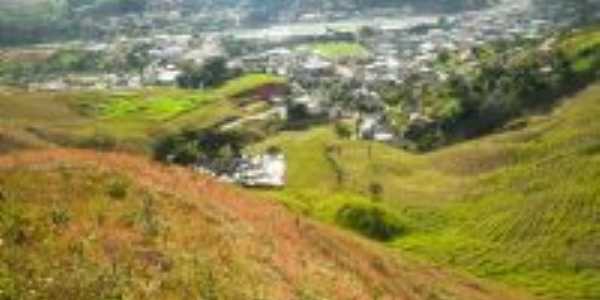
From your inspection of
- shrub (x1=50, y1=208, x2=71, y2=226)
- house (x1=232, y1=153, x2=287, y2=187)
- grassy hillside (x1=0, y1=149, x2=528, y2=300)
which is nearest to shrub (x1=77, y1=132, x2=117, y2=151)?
house (x1=232, y1=153, x2=287, y2=187)

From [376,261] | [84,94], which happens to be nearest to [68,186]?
[376,261]

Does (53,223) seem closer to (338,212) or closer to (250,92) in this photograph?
(338,212)

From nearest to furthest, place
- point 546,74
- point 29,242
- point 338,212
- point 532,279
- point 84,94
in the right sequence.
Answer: point 29,242 → point 532,279 → point 338,212 → point 546,74 → point 84,94

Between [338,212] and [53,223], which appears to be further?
[338,212]

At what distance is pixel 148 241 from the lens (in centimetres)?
2808

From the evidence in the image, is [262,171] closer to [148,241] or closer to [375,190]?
[375,190]

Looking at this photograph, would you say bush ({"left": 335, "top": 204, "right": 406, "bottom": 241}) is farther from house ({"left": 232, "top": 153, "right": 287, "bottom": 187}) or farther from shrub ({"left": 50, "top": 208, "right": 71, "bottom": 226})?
shrub ({"left": 50, "top": 208, "right": 71, "bottom": 226})

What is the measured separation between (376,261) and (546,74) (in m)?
112

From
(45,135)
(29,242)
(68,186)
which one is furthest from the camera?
(45,135)

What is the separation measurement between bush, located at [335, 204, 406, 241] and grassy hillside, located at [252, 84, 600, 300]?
0.24 m

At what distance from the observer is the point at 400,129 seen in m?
154

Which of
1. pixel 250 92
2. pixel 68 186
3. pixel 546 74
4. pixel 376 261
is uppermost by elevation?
pixel 68 186

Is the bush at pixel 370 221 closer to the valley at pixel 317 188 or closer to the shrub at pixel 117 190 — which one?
the valley at pixel 317 188

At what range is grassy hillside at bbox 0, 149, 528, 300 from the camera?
24.6 meters
